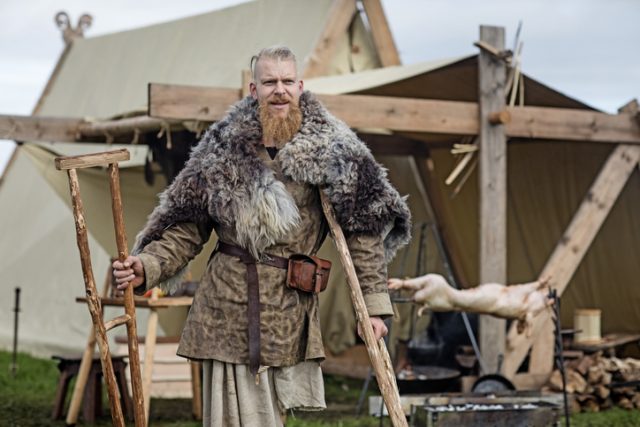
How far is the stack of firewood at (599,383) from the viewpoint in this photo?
6762 millimetres

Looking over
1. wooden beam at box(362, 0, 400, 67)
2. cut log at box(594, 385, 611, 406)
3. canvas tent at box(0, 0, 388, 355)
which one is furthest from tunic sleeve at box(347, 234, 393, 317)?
wooden beam at box(362, 0, 400, 67)

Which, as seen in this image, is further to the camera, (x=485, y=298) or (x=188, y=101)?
(x=485, y=298)

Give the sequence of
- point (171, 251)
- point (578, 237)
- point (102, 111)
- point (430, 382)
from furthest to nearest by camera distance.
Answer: point (102, 111), point (578, 237), point (430, 382), point (171, 251)

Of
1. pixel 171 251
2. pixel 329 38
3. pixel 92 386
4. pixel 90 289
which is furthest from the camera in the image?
pixel 329 38

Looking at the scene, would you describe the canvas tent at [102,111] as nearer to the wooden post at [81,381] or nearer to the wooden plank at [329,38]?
the wooden plank at [329,38]

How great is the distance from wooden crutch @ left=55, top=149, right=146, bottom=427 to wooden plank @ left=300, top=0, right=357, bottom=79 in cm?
531

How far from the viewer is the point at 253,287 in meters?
3.47

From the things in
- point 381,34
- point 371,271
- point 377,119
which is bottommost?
point 371,271

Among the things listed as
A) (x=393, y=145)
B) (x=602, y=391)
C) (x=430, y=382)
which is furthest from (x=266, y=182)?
(x=393, y=145)

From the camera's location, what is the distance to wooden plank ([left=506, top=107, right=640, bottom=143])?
6.70 meters

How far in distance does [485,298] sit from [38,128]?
9.95ft

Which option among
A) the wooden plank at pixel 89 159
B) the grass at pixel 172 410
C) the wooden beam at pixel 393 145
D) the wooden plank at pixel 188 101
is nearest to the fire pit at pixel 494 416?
the grass at pixel 172 410

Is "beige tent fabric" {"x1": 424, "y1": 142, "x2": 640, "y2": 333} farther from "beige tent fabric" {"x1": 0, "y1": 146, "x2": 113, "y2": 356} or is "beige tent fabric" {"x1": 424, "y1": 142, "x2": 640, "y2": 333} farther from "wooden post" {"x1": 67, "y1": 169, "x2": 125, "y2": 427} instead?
"wooden post" {"x1": 67, "y1": 169, "x2": 125, "y2": 427}

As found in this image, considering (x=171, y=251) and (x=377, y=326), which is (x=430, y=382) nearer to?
(x=377, y=326)
